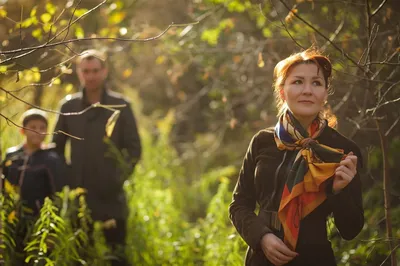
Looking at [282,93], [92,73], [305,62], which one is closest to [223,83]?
[92,73]

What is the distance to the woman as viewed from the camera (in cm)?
329

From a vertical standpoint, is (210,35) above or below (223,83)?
above

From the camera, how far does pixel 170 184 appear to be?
10.3 m

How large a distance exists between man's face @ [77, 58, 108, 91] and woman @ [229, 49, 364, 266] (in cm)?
361

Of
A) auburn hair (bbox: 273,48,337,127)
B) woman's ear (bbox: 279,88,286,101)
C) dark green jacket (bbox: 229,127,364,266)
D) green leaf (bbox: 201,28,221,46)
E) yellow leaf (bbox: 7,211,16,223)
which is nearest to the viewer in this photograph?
dark green jacket (bbox: 229,127,364,266)

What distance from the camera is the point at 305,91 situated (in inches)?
132

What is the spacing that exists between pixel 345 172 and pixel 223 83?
11.7 ft

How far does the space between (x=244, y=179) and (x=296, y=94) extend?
21.5 inches

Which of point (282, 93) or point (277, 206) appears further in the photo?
point (282, 93)

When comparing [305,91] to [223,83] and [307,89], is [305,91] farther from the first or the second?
[223,83]

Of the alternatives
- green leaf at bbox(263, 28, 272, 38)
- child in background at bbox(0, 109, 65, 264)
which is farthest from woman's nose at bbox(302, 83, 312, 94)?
green leaf at bbox(263, 28, 272, 38)

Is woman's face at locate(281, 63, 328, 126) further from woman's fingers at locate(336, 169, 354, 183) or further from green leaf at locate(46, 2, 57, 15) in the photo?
green leaf at locate(46, 2, 57, 15)

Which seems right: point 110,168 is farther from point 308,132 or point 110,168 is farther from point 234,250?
point 308,132

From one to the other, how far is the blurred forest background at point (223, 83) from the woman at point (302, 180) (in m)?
0.52
